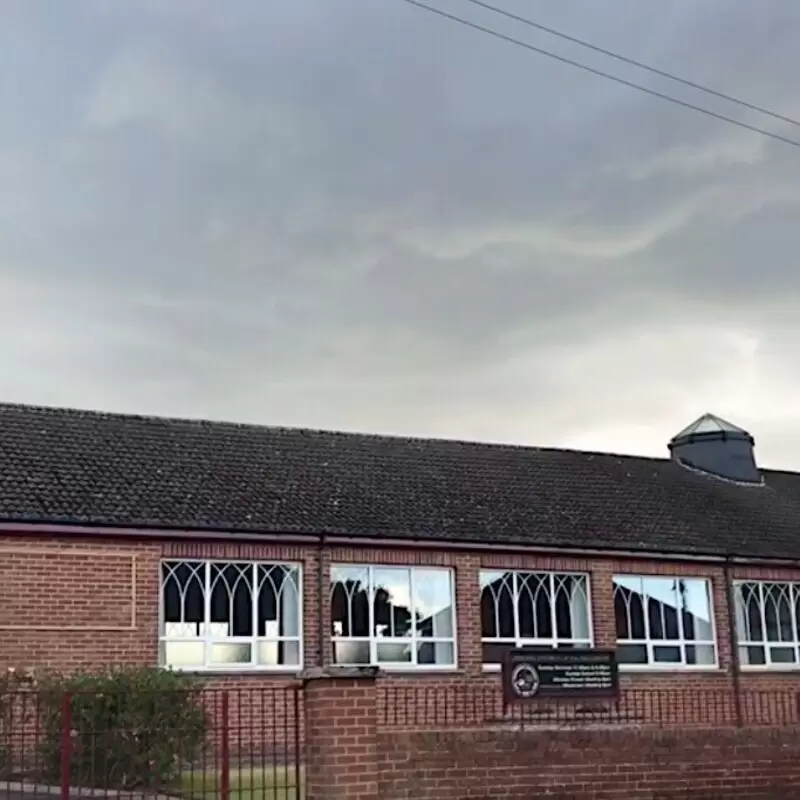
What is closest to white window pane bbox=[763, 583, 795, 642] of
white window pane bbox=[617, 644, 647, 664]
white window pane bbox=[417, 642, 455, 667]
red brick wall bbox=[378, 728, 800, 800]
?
white window pane bbox=[617, 644, 647, 664]

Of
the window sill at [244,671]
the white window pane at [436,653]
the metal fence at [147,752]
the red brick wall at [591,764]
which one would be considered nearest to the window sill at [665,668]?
the white window pane at [436,653]

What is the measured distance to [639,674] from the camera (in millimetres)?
23781

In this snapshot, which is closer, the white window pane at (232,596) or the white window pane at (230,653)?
the white window pane at (230,653)

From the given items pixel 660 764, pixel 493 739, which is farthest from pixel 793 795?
pixel 493 739

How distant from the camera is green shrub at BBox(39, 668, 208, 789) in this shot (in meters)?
12.6

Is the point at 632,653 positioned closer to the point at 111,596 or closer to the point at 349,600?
the point at 349,600

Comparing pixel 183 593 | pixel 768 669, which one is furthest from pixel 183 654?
pixel 768 669

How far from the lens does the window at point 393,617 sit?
840 inches

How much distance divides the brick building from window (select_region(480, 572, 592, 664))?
0.04 m

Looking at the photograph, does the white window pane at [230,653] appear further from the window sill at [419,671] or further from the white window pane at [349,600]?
the window sill at [419,671]

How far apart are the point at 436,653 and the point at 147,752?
32.6ft

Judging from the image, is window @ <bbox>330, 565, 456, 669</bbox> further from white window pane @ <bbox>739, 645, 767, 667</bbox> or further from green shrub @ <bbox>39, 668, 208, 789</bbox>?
green shrub @ <bbox>39, 668, 208, 789</bbox>

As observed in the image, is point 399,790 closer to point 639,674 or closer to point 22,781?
point 22,781

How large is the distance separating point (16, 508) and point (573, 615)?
34.8 ft
